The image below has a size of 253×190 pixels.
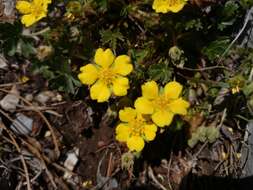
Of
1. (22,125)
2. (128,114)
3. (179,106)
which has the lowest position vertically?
(22,125)

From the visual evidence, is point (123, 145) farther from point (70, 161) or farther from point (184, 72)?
point (184, 72)

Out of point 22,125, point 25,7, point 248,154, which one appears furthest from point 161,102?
point 22,125

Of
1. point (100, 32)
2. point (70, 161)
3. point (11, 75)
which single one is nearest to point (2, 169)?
point (70, 161)

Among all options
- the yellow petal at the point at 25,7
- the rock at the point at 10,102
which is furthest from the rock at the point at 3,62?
the yellow petal at the point at 25,7

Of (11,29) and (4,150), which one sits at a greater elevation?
(11,29)

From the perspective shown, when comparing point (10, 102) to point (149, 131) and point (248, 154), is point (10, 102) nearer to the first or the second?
point (149, 131)

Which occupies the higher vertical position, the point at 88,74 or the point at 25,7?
the point at 25,7

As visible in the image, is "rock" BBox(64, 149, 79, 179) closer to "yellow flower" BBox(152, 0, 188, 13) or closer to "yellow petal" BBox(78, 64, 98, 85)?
"yellow petal" BBox(78, 64, 98, 85)
